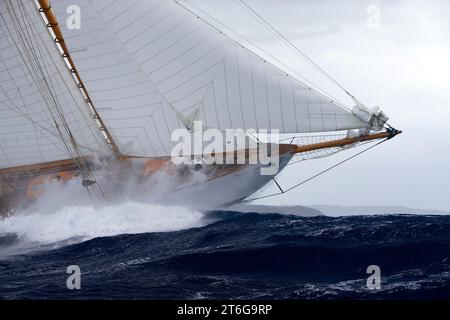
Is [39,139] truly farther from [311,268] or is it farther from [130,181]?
[311,268]

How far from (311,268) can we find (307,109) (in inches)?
448

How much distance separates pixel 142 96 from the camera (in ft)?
85.9

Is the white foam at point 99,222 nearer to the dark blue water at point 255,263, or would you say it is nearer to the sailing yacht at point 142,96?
the sailing yacht at point 142,96

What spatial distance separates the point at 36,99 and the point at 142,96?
6711 millimetres

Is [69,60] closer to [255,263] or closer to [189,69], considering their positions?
[189,69]

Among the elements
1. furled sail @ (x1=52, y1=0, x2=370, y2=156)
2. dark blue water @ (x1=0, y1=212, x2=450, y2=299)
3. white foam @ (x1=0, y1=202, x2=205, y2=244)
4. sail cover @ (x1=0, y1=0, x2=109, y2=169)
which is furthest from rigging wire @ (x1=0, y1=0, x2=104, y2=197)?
dark blue water @ (x1=0, y1=212, x2=450, y2=299)

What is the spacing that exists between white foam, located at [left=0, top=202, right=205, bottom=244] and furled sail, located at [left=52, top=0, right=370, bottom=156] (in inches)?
197

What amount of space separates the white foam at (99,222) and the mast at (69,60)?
10.1 feet

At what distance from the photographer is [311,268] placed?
1483cm

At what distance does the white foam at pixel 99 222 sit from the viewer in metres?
25.7

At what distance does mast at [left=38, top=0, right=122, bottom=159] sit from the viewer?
2652 cm

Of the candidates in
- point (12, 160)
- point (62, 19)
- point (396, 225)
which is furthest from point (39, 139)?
point (396, 225)

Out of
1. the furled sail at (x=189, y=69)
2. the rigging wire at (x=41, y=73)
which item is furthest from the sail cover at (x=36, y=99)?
the furled sail at (x=189, y=69)
